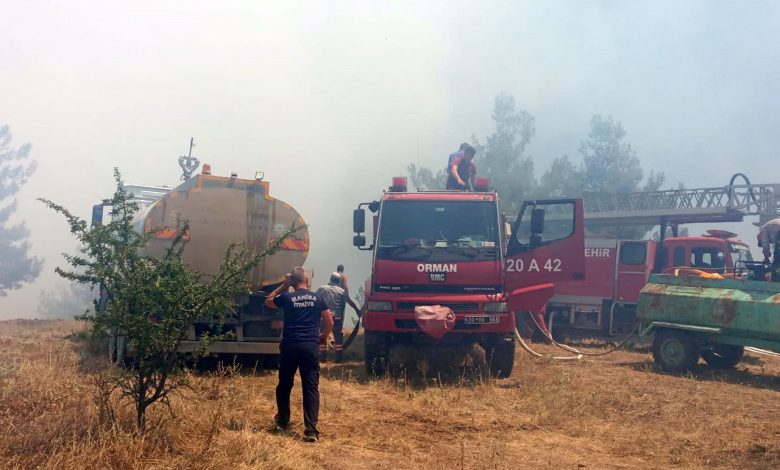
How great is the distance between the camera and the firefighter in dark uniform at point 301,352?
6414 millimetres

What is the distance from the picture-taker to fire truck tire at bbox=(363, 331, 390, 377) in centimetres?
942

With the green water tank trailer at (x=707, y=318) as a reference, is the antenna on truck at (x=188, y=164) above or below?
above

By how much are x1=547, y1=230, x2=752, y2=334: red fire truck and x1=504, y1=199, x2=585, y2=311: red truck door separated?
23.3ft

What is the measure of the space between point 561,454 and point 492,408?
184 cm

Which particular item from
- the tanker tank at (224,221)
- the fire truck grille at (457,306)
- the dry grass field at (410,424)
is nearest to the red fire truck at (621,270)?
the dry grass field at (410,424)

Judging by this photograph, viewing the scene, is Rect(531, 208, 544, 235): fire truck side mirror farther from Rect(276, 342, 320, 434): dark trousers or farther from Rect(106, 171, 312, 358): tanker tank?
Rect(276, 342, 320, 434): dark trousers

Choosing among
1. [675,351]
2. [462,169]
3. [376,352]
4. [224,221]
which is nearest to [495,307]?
[376,352]

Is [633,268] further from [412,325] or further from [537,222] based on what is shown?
[412,325]

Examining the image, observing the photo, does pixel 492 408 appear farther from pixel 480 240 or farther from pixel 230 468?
pixel 230 468

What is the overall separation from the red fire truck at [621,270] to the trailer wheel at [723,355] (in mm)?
4098

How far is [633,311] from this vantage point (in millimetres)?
15938

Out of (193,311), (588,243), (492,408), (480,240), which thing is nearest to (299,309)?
(193,311)

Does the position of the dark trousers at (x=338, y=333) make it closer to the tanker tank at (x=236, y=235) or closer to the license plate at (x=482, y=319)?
the tanker tank at (x=236, y=235)

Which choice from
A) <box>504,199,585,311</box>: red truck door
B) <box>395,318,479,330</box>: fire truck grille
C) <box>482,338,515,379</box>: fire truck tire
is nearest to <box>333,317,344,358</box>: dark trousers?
<box>395,318,479,330</box>: fire truck grille
